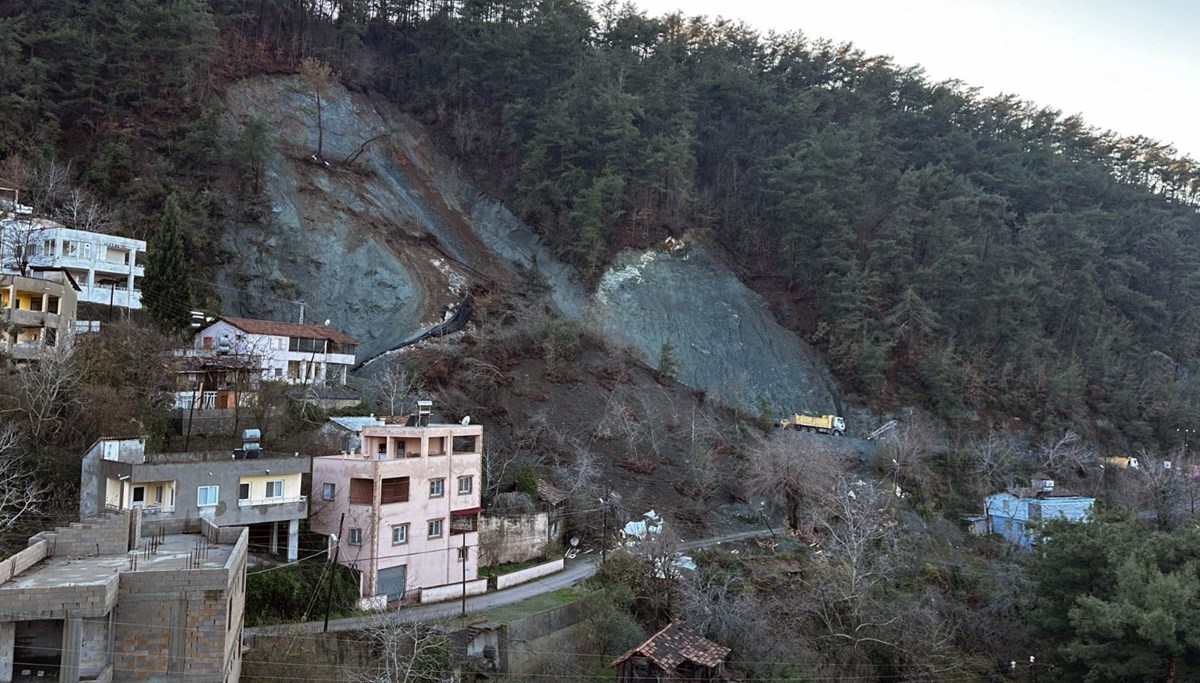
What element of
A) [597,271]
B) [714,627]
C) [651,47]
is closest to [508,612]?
[714,627]

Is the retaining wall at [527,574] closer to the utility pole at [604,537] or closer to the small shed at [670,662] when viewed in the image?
the utility pole at [604,537]

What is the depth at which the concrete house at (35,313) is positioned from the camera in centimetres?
2741

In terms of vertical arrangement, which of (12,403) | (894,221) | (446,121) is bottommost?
(12,403)

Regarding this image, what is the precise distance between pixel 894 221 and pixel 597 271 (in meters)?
19.9

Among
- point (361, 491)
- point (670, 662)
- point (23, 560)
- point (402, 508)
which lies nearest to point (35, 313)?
point (361, 491)

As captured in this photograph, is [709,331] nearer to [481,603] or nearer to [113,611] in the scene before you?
[481,603]

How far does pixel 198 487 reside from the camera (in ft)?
73.3

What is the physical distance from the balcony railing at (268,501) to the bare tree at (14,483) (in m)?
4.78

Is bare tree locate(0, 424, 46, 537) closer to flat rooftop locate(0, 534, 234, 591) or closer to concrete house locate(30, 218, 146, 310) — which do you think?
flat rooftop locate(0, 534, 234, 591)

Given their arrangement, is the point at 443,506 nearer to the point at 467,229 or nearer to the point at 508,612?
the point at 508,612

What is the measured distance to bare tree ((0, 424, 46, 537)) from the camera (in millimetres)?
20375

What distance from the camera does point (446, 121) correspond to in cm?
5609

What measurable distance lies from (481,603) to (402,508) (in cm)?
378

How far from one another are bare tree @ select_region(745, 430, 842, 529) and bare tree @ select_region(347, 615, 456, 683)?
57.9 ft
